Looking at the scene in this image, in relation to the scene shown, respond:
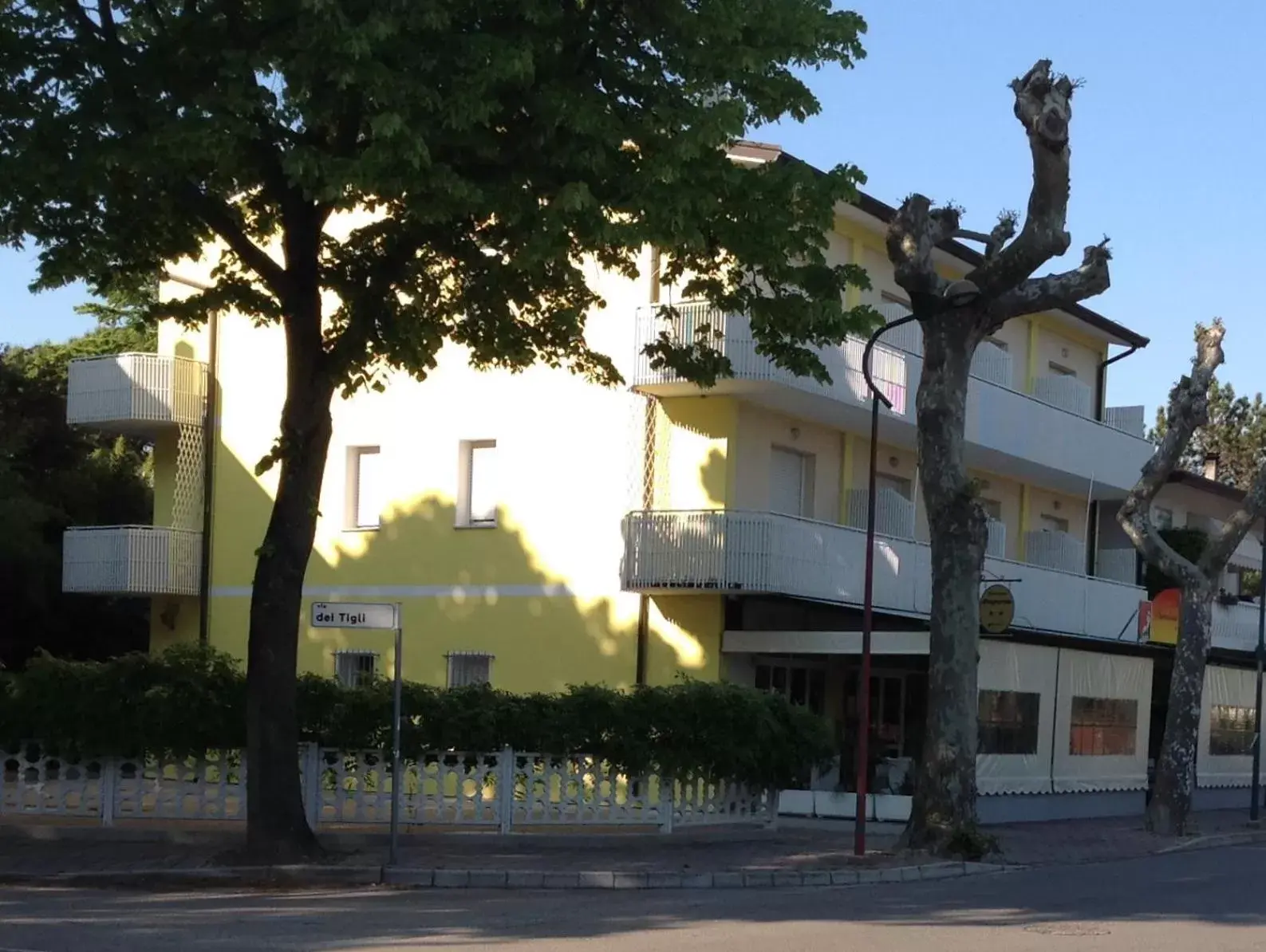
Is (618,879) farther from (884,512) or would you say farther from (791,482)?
(884,512)

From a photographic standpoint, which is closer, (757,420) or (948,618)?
(948,618)

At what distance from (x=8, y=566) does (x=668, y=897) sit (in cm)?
2168

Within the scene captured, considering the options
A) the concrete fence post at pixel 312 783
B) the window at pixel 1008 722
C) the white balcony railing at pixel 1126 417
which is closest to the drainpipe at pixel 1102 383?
the white balcony railing at pixel 1126 417

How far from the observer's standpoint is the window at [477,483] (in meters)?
30.0

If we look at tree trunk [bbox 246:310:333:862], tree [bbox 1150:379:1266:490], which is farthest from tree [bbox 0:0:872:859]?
tree [bbox 1150:379:1266:490]

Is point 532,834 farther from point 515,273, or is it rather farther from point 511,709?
point 515,273

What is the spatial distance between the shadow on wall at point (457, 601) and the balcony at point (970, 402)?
139 inches

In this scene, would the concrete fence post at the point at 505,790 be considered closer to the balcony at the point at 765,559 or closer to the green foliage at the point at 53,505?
the balcony at the point at 765,559

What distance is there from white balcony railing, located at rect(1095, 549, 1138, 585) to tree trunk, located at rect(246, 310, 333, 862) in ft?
88.7

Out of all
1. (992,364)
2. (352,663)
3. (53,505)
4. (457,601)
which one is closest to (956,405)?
(457,601)

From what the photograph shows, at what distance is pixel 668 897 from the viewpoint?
16797 mm

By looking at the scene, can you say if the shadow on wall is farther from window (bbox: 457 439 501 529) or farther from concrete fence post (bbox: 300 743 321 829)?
concrete fence post (bbox: 300 743 321 829)

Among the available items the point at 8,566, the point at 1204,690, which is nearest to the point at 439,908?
the point at 8,566

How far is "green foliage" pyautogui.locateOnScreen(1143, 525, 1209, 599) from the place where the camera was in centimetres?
4081
